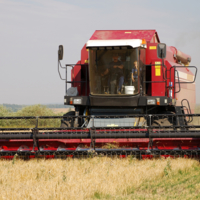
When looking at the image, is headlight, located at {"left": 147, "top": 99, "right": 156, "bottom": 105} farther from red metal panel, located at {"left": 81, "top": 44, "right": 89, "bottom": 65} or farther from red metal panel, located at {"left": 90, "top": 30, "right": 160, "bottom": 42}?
red metal panel, located at {"left": 81, "top": 44, "right": 89, "bottom": 65}

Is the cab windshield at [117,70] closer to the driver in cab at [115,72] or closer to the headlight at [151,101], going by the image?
the driver in cab at [115,72]

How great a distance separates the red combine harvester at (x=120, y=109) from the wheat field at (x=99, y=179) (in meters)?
0.34

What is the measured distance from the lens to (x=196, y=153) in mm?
5844

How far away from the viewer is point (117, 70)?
7492 millimetres

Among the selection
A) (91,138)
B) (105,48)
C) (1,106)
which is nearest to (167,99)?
(105,48)

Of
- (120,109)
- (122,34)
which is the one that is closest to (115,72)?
(120,109)

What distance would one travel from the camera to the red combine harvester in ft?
19.8

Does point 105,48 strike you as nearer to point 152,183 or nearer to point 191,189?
point 152,183

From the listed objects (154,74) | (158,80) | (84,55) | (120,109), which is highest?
(84,55)

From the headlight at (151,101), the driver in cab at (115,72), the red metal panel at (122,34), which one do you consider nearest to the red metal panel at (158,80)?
the headlight at (151,101)

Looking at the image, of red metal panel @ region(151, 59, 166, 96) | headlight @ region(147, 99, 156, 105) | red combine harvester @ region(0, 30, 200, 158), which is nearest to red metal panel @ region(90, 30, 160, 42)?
red combine harvester @ region(0, 30, 200, 158)

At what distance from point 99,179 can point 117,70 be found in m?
3.35

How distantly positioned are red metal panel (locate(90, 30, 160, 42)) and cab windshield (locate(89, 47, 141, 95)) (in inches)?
34.3

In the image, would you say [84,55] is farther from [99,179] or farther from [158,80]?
[99,179]
